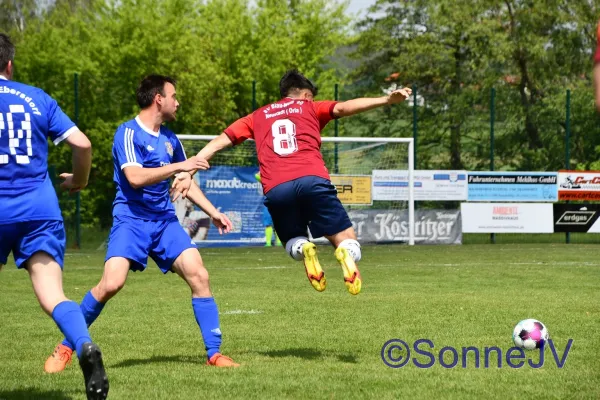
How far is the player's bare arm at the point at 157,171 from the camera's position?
630 centimetres

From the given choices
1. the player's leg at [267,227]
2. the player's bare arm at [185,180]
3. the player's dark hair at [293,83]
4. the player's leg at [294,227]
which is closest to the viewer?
the player's bare arm at [185,180]

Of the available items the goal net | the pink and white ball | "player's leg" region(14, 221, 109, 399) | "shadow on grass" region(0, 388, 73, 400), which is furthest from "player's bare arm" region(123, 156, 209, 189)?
the goal net

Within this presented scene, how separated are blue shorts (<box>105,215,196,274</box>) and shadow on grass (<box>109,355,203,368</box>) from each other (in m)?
0.67

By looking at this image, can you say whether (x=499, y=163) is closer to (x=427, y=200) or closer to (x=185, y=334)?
(x=427, y=200)

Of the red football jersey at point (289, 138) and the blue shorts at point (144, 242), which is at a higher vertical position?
the red football jersey at point (289, 138)

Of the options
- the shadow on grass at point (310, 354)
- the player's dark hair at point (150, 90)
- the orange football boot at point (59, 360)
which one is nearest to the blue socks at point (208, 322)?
the shadow on grass at point (310, 354)

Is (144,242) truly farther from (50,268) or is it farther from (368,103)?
(368,103)

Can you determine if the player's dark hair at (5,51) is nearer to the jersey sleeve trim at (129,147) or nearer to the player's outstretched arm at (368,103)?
the jersey sleeve trim at (129,147)

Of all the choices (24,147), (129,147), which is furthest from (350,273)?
(24,147)

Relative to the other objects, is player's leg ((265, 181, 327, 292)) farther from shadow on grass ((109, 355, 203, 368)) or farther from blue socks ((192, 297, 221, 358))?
shadow on grass ((109, 355, 203, 368))

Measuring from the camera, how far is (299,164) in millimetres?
7348

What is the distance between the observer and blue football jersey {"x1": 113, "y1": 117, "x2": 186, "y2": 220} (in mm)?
7031

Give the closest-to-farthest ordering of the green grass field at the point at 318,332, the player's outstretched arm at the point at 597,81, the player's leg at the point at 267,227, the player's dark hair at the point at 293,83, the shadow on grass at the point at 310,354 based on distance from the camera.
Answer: the player's outstretched arm at the point at 597,81, the green grass field at the point at 318,332, the shadow on grass at the point at 310,354, the player's dark hair at the point at 293,83, the player's leg at the point at 267,227

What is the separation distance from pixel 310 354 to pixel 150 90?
7.34 ft
